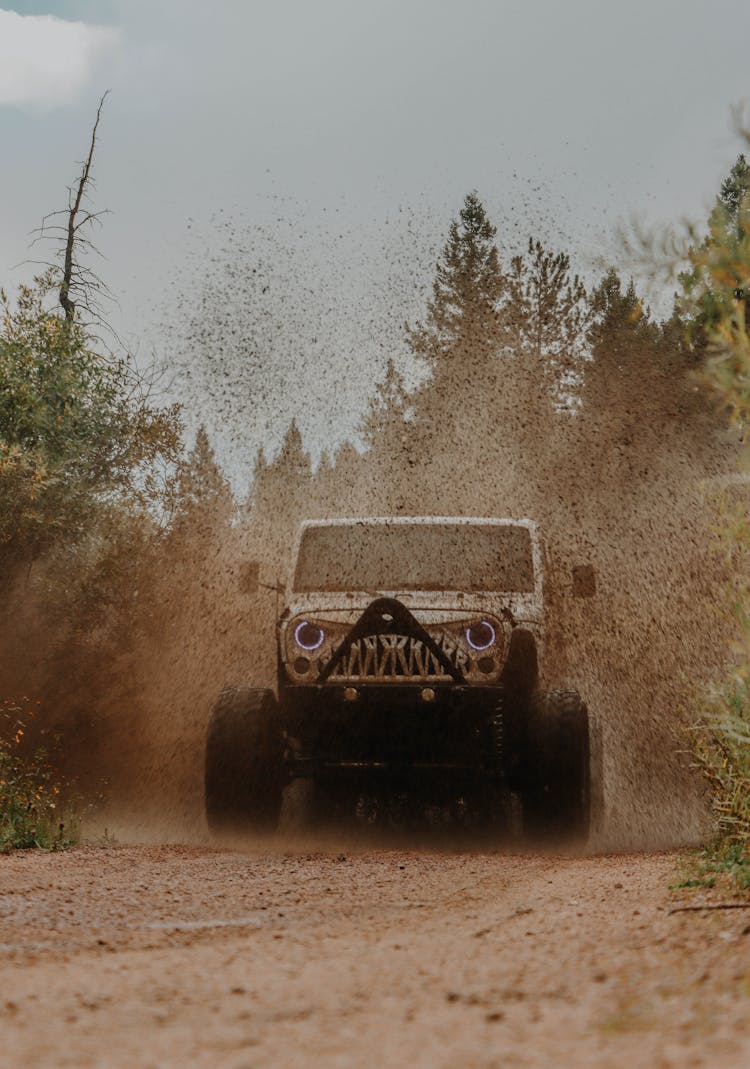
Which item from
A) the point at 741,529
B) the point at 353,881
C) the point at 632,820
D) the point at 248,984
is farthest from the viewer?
the point at 632,820

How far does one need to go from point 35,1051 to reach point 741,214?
3.86 meters

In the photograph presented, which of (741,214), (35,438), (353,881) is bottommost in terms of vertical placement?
(353,881)

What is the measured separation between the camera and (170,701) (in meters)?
17.1

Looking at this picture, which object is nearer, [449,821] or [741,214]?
[741,214]

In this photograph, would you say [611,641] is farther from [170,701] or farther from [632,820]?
[170,701]

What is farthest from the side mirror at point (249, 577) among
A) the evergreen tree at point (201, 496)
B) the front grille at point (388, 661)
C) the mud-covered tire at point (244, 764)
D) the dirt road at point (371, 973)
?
the evergreen tree at point (201, 496)

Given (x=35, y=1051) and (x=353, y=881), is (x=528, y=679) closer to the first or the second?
(x=353, y=881)

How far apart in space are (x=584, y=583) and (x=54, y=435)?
9390 mm

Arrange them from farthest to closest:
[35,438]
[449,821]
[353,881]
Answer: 1. [35,438]
2. [449,821]
3. [353,881]

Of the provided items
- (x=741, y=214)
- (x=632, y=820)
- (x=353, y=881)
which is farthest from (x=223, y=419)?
(x=741, y=214)

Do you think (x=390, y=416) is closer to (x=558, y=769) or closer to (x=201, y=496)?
(x=201, y=496)

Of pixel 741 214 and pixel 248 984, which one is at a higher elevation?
pixel 741 214

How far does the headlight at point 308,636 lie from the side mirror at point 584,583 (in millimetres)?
2047

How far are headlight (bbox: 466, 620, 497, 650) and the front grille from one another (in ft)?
0.99
